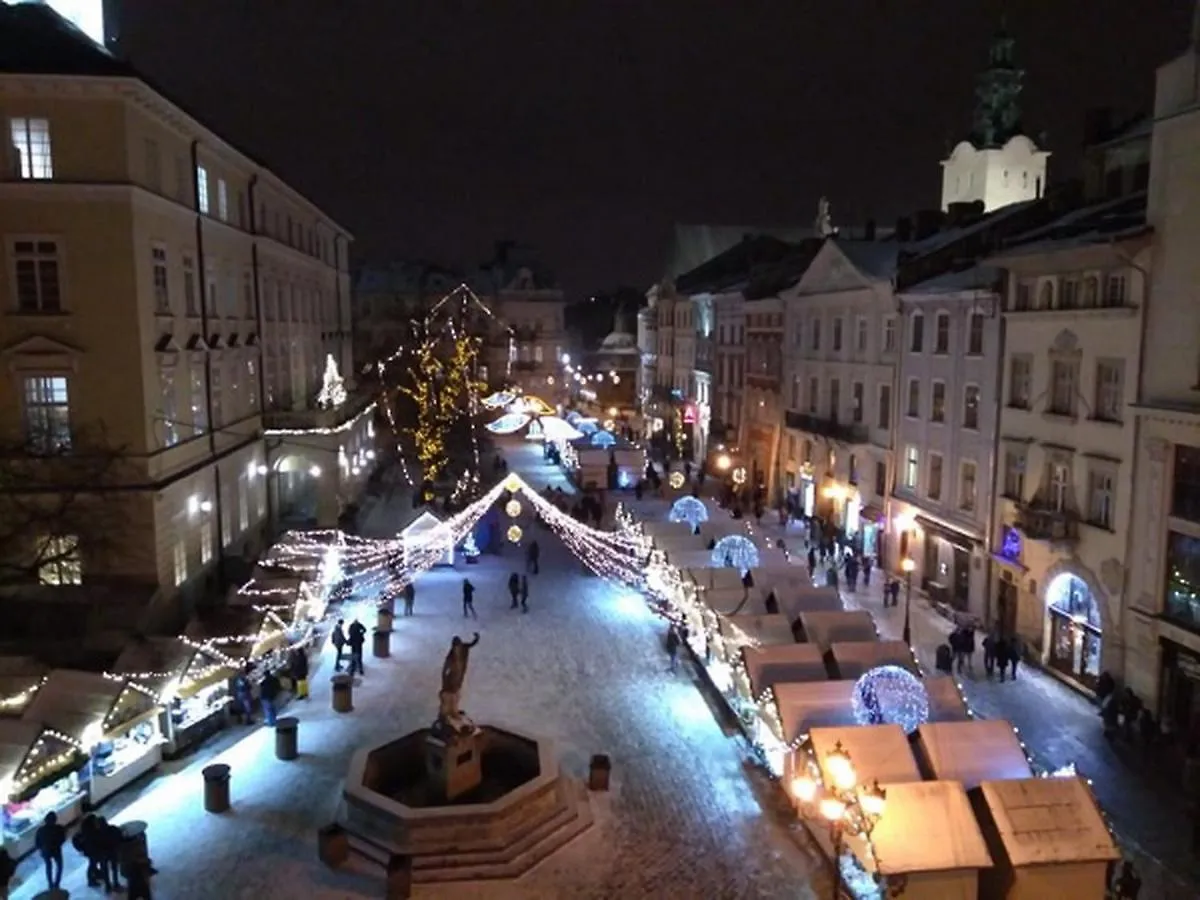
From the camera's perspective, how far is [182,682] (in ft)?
67.3

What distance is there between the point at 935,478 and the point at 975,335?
501 cm

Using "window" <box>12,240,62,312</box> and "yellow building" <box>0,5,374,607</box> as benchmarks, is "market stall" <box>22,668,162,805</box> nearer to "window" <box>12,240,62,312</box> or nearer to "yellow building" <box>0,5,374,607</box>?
"yellow building" <box>0,5,374,607</box>

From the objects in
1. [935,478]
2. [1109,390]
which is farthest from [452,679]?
[935,478]

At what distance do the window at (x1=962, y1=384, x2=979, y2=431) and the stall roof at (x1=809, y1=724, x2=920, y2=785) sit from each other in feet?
53.9

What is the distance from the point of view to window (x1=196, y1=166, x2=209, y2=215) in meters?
29.6

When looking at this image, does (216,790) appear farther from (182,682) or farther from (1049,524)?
(1049,524)

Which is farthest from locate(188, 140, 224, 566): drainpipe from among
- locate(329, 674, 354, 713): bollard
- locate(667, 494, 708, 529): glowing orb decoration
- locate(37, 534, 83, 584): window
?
locate(667, 494, 708, 529): glowing orb decoration

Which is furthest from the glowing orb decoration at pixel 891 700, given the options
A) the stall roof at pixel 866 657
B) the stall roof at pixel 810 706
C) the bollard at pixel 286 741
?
the bollard at pixel 286 741

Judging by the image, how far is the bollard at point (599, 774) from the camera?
61.3ft

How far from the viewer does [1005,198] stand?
59.2 meters

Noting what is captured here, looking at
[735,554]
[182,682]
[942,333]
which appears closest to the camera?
[182,682]

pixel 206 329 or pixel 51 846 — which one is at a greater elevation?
pixel 206 329

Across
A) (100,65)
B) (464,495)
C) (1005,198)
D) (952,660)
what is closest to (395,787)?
(952,660)

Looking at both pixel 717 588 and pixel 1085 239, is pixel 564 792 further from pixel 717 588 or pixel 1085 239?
pixel 1085 239
